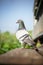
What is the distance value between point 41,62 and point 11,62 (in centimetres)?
12

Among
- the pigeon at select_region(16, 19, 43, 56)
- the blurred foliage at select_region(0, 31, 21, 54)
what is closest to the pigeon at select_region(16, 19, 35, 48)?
the pigeon at select_region(16, 19, 43, 56)

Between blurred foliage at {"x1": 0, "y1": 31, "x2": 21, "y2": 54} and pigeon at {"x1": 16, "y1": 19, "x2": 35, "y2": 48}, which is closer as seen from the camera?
blurred foliage at {"x1": 0, "y1": 31, "x2": 21, "y2": 54}

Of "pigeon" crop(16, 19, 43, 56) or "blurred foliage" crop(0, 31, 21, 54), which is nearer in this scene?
"blurred foliage" crop(0, 31, 21, 54)

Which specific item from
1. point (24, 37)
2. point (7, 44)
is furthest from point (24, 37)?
point (7, 44)

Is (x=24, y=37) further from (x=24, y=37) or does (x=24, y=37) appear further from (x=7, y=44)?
(x=7, y=44)

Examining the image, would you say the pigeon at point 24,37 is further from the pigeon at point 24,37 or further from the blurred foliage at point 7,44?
the blurred foliage at point 7,44

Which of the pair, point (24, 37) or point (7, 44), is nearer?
point (7, 44)

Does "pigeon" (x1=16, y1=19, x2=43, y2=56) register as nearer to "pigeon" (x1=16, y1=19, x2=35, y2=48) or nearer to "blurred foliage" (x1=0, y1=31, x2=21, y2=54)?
"pigeon" (x1=16, y1=19, x2=35, y2=48)

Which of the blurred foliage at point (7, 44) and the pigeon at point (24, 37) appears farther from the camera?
the pigeon at point (24, 37)

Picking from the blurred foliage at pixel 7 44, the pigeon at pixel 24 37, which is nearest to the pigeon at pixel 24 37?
the pigeon at pixel 24 37

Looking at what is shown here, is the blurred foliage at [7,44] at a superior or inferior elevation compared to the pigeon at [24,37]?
inferior

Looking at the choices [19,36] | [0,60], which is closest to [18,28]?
[19,36]

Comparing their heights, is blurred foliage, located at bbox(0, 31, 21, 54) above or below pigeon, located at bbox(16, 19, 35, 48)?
below

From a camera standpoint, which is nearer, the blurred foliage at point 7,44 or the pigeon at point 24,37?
the blurred foliage at point 7,44
